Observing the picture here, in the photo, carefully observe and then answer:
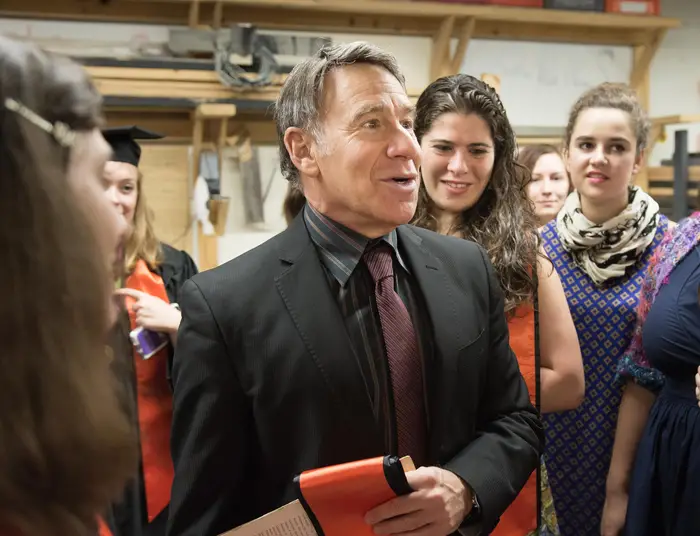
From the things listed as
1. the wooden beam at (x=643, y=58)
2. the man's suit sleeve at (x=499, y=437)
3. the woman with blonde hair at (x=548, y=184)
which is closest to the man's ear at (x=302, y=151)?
the man's suit sleeve at (x=499, y=437)

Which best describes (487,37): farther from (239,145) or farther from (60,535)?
(60,535)

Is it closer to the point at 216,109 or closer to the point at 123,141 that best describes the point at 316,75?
the point at 123,141

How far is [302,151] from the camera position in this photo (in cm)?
128

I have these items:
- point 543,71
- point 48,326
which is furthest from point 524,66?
point 48,326

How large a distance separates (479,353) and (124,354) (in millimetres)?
666

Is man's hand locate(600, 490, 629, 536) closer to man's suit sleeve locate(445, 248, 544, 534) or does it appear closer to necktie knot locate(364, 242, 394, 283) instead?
man's suit sleeve locate(445, 248, 544, 534)

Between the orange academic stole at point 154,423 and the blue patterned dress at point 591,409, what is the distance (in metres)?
1.12

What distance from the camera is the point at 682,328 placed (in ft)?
5.39

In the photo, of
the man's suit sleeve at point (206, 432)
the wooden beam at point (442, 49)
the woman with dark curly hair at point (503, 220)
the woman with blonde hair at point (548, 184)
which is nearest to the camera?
the man's suit sleeve at point (206, 432)

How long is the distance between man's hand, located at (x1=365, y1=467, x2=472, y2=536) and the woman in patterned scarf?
929mm

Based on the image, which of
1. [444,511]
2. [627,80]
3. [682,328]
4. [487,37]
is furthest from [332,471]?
[627,80]

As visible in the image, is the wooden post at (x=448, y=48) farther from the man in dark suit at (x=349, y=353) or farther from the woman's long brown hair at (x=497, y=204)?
the man in dark suit at (x=349, y=353)

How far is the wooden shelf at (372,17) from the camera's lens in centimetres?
327

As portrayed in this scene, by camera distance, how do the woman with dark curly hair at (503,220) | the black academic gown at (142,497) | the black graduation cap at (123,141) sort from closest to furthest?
the woman with dark curly hair at (503,220)
the black academic gown at (142,497)
the black graduation cap at (123,141)
